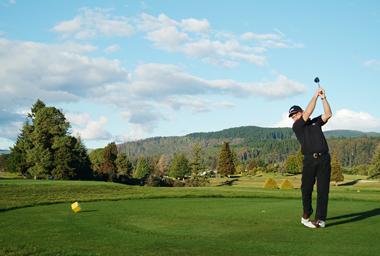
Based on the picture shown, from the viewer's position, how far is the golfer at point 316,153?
10.1m

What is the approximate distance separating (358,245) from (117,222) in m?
5.72

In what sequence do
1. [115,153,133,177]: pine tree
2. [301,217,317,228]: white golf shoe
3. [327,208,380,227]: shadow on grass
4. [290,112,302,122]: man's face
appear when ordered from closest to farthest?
[301,217,317,228]: white golf shoe
[290,112,302,122]: man's face
[327,208,380,227]: shadow on grass
[115,153,133,177]: pine tree

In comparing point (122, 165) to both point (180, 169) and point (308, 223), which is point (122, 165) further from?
point (308, 223)

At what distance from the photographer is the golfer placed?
398 inches

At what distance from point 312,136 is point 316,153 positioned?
0.40 metres

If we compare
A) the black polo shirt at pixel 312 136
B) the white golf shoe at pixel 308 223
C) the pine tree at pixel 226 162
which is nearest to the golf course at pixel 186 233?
the white golf shoe at pixel 308 223

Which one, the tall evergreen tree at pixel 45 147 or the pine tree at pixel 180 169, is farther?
the pine tree at pixel 180 169

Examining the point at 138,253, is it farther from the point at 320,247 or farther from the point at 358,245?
the point at 358,245

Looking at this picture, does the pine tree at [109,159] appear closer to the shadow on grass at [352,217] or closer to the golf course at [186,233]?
the golf course at [186,233]

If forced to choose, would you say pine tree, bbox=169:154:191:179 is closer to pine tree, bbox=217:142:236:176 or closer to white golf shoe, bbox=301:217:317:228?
pine tree, bbox=217:142:236:176

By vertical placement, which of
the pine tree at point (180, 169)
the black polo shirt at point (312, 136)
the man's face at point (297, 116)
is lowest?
the pine tree at point (180, 169)

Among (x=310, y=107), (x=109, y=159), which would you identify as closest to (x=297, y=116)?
(x=310, y=107)

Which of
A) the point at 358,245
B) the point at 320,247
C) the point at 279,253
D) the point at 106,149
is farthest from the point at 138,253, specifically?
the point at 106,149

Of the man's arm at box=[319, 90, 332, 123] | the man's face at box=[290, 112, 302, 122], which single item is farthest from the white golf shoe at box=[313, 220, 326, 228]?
the man's face at box=[290, 112, 302, 122]
